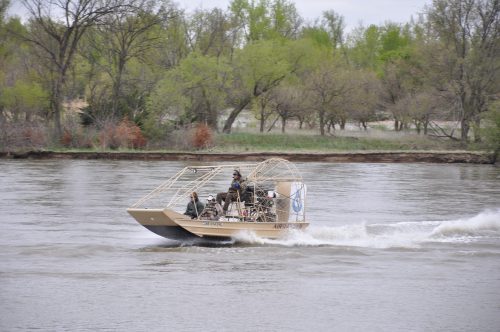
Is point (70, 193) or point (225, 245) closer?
point (225, 245)

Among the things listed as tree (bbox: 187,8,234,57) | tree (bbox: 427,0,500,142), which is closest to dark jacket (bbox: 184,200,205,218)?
tree (bbox: 427,0,500,142)

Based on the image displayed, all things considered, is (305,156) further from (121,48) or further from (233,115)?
(121,48)

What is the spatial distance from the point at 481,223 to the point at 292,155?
3440 centimetres

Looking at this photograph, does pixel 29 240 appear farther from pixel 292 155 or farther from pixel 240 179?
pixel 292 155

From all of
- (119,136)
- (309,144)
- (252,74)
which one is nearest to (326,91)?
(252,74)

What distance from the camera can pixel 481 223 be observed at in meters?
30.1

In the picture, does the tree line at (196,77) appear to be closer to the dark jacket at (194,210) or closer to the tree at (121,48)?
the tree at (121,48)

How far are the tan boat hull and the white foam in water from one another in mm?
241

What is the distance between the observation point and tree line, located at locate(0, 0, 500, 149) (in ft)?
229

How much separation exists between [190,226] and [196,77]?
2030 inches

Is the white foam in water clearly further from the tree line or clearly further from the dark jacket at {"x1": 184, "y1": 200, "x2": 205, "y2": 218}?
the tree line

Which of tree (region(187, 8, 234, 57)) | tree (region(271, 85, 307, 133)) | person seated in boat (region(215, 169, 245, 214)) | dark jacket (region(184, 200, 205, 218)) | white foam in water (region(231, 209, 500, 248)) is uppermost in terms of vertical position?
tree (region(187, 8, 234, 57))

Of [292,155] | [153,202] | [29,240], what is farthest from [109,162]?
[29,240]

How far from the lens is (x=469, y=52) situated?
241ft
